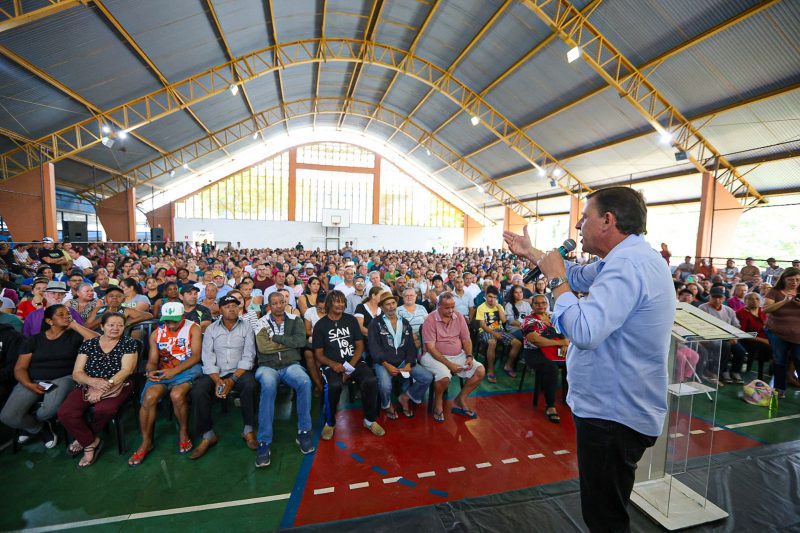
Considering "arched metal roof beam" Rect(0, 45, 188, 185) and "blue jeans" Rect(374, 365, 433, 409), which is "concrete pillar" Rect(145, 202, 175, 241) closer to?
"arched metal roof beam" Rect(0, 45, 188, 185)

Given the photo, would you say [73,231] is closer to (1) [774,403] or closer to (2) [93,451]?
(2) [93,451]

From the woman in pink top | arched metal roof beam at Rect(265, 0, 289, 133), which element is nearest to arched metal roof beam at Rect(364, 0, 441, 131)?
arched metal roof beam at Rect(265, 0, 289, 133)

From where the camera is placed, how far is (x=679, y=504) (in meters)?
2.13

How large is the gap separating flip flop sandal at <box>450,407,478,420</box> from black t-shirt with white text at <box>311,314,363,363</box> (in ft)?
4.23

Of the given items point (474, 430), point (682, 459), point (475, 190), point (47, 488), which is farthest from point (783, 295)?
point (475, 190)

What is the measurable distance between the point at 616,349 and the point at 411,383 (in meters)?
2.89

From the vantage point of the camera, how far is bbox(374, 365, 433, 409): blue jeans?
3656 mm

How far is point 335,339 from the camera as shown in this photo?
361 cm

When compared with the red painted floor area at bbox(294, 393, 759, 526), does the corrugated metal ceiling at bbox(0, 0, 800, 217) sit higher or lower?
higher

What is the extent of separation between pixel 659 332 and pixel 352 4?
12.2m

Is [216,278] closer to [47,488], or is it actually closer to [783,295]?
[47,488]

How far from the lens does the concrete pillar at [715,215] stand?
35.3 ft

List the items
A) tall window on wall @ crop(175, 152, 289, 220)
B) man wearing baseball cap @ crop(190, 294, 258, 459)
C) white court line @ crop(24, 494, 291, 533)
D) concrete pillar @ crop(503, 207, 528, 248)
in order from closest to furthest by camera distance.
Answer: white court line @ crop(24, 494, 291, 533)
man wearing baseball cap @ crop(190, 294, 258, 459)
concrete pillar @ crop(503, 207, 528, 248)
tall window on wall @ crop(175, 152, 289, 220)

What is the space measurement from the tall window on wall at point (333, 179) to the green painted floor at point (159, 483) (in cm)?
2256
